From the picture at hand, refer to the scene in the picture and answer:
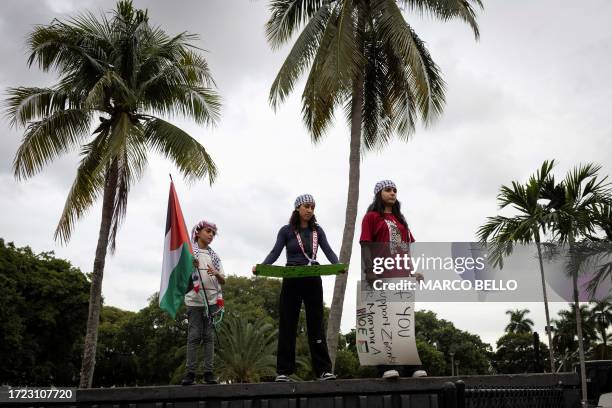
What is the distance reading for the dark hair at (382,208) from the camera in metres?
6.29

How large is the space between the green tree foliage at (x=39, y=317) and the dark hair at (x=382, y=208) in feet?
97.1

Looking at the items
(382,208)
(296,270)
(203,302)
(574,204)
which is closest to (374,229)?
(382,208)

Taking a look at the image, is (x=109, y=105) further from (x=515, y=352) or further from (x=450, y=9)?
(x=515, y=352)

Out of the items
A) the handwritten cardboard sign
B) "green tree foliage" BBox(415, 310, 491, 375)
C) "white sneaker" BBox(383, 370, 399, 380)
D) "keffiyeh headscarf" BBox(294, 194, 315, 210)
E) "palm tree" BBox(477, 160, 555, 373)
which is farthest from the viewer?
"green tree foliage" BBox(415, 310, 491, 375)

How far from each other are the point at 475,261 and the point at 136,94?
41.9 ft

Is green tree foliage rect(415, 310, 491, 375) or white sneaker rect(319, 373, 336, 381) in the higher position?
green tree foliage rect(415, 310, 491, 375)

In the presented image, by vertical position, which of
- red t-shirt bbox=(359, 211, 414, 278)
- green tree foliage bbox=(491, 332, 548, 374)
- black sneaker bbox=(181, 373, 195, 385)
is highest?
green tree foliage bbox=(491, 332, 548, 374)

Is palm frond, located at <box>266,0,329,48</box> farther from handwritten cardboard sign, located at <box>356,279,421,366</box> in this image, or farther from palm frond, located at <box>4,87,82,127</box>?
handwritten cardboard sign, located at <box>356,279,421,366</box>

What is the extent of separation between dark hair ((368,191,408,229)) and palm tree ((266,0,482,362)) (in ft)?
24.3

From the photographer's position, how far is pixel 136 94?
17438 millimetres

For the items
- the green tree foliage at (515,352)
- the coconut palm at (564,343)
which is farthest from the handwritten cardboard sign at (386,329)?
the green tree foliage at (515,352)

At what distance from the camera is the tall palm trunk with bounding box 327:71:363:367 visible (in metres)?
14.1

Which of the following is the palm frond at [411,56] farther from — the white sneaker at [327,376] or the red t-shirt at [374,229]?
the white sneaker at [327,376]

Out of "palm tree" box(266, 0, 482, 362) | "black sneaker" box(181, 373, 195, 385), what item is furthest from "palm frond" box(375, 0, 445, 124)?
Answer: "black sneaker" box(181, 373, 195, 385)
